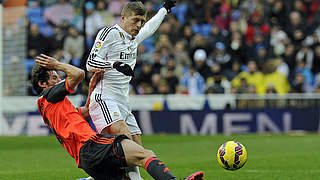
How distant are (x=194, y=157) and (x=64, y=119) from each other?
660 cm

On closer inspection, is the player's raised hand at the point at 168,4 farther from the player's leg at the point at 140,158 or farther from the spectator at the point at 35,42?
the spectator at the point at 35,42

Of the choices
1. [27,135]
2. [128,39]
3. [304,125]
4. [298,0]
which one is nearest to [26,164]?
[128,39]

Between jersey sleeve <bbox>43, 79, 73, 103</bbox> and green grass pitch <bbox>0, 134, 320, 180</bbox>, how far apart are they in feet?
8.90

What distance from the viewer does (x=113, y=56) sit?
8.20 metres

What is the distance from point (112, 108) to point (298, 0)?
1737cm

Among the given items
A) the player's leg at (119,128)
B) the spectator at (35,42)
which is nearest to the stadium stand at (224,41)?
the spectator at (35,42)

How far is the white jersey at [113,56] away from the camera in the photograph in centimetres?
802

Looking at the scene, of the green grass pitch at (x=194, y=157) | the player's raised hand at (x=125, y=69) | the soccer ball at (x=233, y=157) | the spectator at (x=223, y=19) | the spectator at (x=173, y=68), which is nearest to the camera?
the player's raised hand at (x=125, y=69)

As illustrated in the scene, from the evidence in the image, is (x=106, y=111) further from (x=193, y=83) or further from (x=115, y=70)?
(x=193, y=83)

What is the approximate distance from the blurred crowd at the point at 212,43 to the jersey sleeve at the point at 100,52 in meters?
11.7

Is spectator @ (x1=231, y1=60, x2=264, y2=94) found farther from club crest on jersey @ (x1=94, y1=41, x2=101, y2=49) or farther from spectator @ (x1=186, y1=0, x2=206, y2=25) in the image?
club crest on jersey @ (x1=94, y1=41, x2=101, y2=49)

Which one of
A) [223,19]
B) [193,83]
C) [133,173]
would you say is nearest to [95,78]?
[133,173]

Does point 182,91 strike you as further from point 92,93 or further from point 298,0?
point 92,93

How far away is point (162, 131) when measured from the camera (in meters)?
20.8
